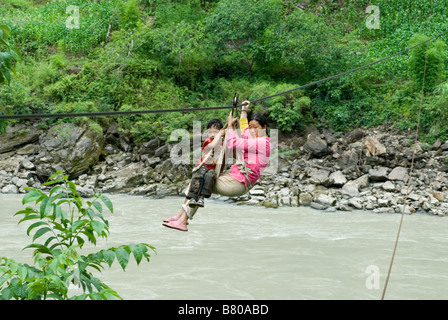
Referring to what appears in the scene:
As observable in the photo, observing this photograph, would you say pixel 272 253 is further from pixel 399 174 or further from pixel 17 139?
pixel 17 139

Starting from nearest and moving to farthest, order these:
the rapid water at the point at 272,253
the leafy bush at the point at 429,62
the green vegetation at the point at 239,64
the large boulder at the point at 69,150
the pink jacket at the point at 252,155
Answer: the pink jacket at the point at 252,155 < the rapid water at the point at 272,253 < the leafy bush at the point at 429,62 < the large boulder at the point at 69,150 < the green vegetation at the point at 239,64

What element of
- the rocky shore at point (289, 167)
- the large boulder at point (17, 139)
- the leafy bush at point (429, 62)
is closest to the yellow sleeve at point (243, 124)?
the rocky shore at point (289, 167)

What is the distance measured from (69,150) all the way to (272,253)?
6044 mm

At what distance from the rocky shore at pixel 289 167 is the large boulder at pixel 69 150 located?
2 centimetres

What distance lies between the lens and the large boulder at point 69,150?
1071 centimetres

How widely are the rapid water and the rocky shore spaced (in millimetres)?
476

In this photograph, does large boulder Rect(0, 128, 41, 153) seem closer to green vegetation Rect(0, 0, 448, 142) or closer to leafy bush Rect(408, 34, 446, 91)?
green vegetation Rect(0, 0, 448, 142)

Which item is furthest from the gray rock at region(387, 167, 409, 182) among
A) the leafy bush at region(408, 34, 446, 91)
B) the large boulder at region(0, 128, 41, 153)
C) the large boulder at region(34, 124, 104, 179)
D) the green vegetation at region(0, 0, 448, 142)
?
the large boulder at region(0, 128, 41, 153)

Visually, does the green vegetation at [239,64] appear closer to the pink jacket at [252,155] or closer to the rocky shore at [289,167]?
the rocky shore at [289,167]

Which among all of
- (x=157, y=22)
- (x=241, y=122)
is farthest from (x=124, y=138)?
(x=241, y=122)

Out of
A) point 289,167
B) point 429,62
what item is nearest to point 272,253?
point 289,167

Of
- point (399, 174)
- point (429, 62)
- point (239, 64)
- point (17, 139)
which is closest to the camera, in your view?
point (399, 174)

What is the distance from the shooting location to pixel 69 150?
431 inches
